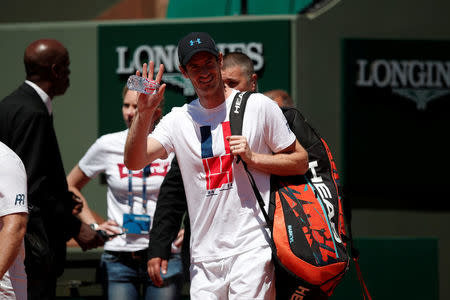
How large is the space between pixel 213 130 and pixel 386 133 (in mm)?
4853

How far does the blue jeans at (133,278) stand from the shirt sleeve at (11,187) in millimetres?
1756

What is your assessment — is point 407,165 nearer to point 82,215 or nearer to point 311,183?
point 82,215

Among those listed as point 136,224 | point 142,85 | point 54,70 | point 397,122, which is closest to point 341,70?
point 397,122

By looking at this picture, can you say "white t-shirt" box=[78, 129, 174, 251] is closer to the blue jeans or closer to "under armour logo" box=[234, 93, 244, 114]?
the blue jeans

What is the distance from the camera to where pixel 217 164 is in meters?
3.52

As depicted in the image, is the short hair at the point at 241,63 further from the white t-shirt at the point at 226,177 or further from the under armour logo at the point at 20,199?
the under armour logo at the point at 20,199

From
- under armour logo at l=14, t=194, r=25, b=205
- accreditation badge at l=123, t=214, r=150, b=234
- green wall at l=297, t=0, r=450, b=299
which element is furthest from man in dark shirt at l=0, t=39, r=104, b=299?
green wall at l=297, t=0, r=450, b=299

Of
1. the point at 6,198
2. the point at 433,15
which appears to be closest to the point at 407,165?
the point at 433,15

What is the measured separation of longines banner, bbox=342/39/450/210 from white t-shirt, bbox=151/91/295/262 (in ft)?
15.0

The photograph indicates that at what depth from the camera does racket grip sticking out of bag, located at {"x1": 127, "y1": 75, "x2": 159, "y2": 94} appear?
343 cm

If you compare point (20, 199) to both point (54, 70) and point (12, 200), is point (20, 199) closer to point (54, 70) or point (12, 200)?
point (12, 200)

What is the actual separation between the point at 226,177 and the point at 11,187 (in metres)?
0.99

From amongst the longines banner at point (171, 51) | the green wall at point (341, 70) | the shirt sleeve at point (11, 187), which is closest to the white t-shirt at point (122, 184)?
the shirt sleeve at point (11, 187)

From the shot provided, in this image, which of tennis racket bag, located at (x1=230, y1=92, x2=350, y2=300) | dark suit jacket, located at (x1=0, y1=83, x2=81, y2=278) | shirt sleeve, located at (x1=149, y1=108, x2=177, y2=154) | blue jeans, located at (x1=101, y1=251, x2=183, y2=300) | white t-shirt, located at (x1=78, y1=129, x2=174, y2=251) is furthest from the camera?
white t-shirt, located at (x1=78, y1=129, x2=174, y2=251)
